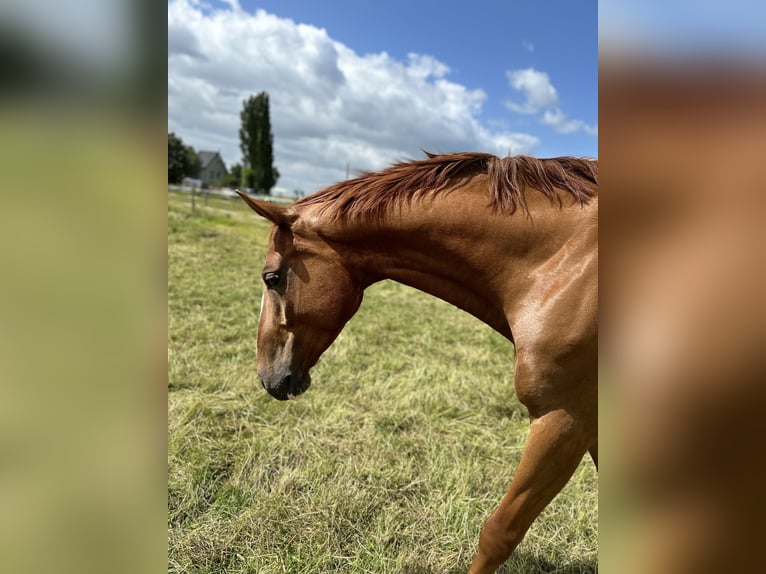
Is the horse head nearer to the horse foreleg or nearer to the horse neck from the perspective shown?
the horse neck

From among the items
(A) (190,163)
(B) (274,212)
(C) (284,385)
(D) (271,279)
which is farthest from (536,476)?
(A) (190,163)

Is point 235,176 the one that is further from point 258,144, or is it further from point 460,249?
point 460,249

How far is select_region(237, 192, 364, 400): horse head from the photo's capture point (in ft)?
6.15

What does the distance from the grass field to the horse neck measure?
53.1 inches

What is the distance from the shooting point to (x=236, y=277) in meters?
8.20

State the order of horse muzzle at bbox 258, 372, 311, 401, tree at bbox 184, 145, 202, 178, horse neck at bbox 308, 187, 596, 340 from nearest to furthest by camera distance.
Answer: horse neck at bbox 308, 187, 596, 340, horse muzzle at bbox 258, 372, 311, 401, tree at bbox 184, 145, 202, 178

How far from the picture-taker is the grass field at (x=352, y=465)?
2293mm

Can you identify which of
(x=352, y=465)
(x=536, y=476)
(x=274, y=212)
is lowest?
(x=352, y=465)

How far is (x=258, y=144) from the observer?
160 ft
